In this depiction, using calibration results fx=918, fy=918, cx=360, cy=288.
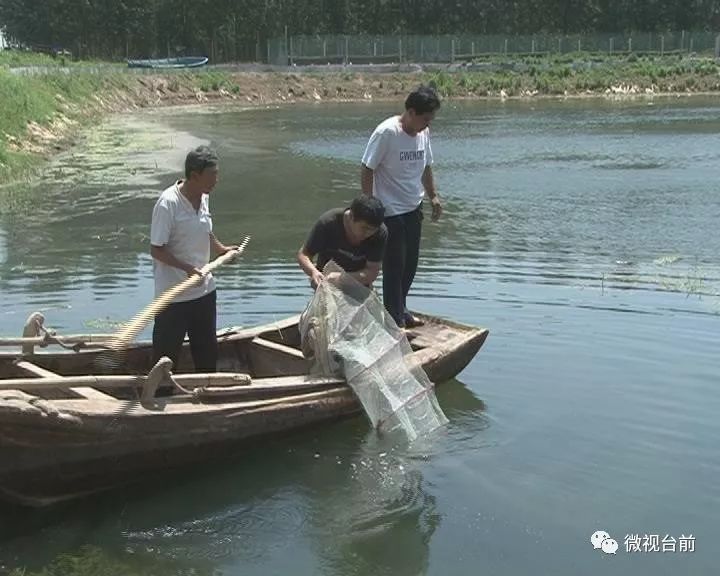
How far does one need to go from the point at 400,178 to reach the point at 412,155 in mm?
202

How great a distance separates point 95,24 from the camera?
7169cm

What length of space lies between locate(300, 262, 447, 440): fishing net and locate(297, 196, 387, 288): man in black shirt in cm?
12

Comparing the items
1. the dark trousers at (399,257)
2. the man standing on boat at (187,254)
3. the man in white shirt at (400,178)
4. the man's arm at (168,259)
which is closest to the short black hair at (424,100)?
the man in white shirt at (400,178)

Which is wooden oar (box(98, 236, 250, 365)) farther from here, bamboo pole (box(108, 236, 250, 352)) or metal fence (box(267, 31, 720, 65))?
metal fence (box(267, 31, 720, 65))

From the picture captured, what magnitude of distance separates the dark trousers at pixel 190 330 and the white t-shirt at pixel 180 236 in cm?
8

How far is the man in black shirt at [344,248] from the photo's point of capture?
6.45m

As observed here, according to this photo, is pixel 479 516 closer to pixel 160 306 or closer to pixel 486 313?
pixel 160 306

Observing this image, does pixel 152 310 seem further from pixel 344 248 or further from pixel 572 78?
pixel 572 78

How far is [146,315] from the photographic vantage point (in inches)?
217

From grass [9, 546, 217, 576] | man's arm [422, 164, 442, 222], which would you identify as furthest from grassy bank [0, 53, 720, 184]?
grass [9, 546, 217, 576]

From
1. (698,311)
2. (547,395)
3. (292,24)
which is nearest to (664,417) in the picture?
(547,395)

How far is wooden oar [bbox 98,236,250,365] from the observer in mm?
5461

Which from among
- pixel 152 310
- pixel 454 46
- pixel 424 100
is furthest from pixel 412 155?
pixel 454 46

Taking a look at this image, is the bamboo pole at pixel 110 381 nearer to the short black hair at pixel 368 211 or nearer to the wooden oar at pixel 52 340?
the wooden oar at pixel 52 340
